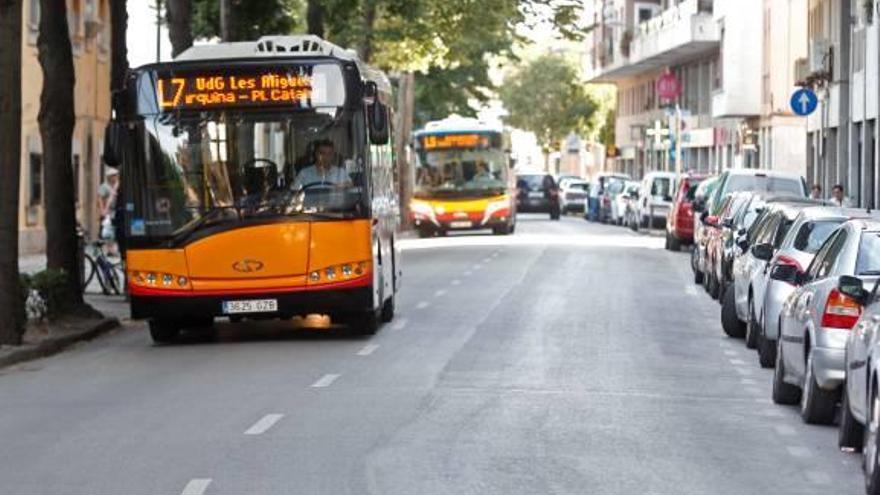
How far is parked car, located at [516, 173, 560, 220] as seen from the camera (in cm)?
8900

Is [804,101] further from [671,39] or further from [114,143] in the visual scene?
[671,39]

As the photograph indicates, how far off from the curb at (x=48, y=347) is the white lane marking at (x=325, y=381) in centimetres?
382

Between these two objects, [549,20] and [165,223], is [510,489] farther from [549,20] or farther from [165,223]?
[549,20]

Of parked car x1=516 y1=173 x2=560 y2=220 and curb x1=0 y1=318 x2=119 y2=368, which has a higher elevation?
curb x1=0 y1=318 x2=119 y2=368

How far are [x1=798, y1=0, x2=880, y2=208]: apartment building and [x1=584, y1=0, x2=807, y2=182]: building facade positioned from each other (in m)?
7.85

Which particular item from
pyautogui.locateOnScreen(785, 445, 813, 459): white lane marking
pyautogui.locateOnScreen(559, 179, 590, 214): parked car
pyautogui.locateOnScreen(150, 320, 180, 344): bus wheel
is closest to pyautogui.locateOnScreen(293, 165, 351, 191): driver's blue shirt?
pyautogui.locateOnScreen(150, 320, 180, 344): bus wheel

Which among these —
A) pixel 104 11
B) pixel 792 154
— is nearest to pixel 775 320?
pixel 104 11

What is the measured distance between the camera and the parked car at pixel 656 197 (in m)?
66.8

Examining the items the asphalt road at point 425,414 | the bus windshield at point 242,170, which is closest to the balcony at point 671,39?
the asphalt road at point 425,414

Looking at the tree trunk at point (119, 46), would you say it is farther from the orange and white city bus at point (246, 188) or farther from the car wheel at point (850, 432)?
the car wheel at point (850, 432)

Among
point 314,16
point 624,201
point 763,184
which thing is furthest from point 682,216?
point 624,201

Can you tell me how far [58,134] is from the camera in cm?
2764

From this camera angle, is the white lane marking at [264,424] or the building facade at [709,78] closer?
the white lane marking at [264,424]

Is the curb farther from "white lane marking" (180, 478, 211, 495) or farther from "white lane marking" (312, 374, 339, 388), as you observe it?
"white lane marking" (180, 478, 211, 495)
